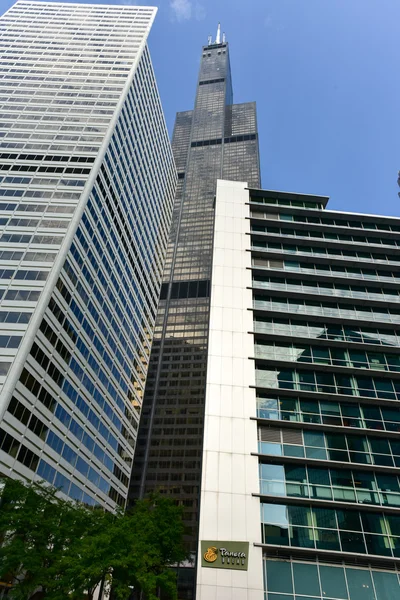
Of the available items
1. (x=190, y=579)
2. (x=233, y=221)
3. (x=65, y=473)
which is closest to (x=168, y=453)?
(x=190, y=579)

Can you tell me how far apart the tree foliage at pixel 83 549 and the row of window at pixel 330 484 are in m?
7.36

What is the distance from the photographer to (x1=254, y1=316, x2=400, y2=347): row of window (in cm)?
4241

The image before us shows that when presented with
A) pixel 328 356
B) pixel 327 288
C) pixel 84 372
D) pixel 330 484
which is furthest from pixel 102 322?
pixel 330 484

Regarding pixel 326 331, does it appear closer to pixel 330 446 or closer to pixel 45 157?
pixel 330 446

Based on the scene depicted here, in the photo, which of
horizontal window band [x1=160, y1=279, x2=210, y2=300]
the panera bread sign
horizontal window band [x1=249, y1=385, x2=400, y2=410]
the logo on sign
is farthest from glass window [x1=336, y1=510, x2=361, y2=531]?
horizontal window band [x1=160, y1=279, x2=210, y2=300]

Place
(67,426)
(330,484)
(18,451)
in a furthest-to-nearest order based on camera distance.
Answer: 1. (67,426)
2. (18,451)
3. (330,484)

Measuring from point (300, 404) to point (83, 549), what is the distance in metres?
20.5

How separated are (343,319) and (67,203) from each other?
134ft

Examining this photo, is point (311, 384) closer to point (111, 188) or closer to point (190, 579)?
point (111, 188)

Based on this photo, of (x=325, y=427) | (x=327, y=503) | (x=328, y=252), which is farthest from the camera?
(x=328, y=252)

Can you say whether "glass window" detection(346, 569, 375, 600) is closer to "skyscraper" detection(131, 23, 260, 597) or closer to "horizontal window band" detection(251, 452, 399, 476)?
"horizontal window band" detection(251, 452, 399, 476)

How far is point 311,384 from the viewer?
128ft

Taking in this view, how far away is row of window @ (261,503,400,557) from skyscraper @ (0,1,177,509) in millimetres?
25056

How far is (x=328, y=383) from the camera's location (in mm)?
39250
